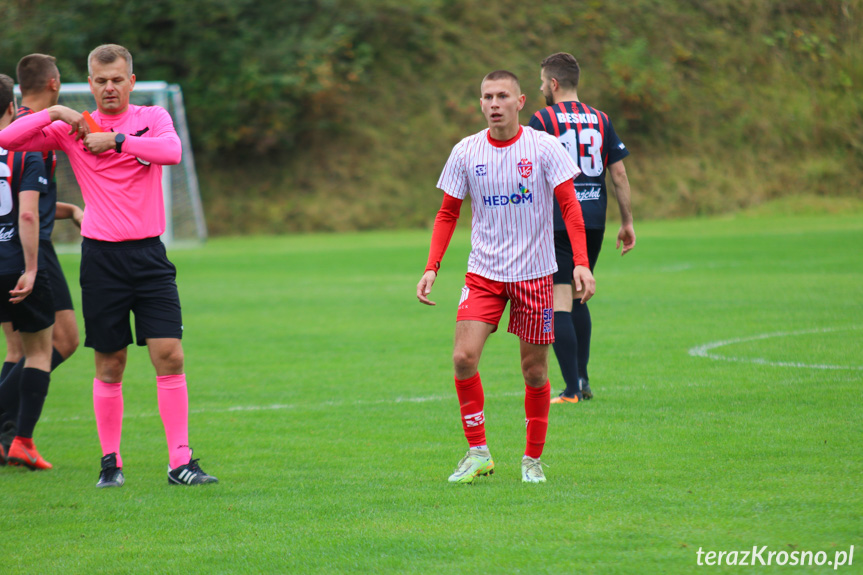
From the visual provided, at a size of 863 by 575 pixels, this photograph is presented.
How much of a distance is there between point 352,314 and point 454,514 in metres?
7.82

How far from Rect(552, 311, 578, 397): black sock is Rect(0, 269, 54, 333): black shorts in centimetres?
318

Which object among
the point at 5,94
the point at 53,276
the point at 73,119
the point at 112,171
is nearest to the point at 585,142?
the point at 112,171

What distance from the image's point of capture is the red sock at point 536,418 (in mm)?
4707

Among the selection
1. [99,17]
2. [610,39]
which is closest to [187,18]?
[99,17]

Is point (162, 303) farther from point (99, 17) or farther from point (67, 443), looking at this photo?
point (99, 17)

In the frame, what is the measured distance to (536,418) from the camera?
4.75m

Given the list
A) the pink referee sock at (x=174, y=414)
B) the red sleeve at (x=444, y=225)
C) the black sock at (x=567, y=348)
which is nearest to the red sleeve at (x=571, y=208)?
the red sleeve at (x=444, y=225)

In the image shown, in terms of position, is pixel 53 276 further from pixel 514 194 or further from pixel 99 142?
pixel 514 194

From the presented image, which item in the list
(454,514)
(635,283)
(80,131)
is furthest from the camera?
(635,283)

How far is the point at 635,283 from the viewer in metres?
13.7

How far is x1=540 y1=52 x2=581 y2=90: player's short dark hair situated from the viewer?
6.81 metres

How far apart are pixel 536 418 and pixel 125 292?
7.18 ft

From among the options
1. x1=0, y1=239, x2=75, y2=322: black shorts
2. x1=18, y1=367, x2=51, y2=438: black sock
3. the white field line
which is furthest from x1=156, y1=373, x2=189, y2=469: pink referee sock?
the white field line

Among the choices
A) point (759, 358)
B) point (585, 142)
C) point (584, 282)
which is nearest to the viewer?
point (584, 282)
